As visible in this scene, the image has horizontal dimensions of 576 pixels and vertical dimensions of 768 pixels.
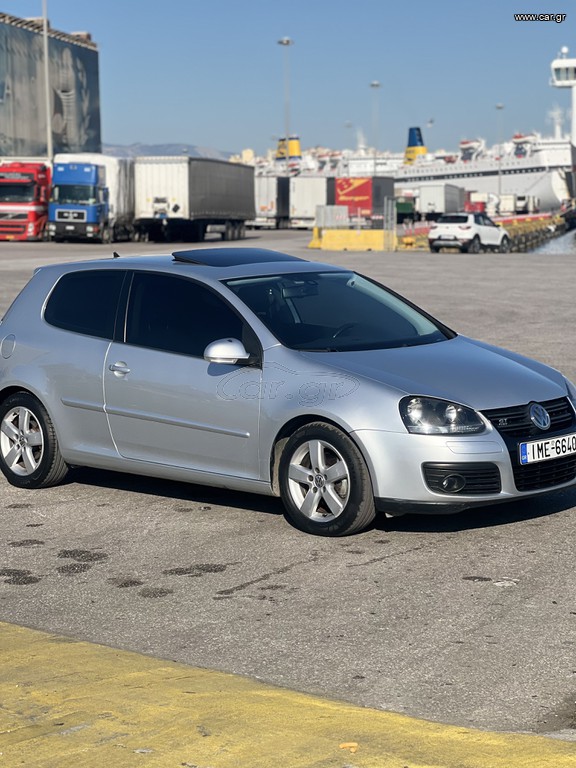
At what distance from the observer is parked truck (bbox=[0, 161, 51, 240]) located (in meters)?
50.1

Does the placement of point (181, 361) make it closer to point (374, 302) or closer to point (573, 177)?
point (374, 302)

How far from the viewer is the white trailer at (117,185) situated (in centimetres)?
5153

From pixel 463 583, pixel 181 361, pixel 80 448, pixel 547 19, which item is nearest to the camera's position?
pixel 463 583

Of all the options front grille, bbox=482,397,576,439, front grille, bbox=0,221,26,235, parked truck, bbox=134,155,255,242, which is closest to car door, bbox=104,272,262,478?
front grille, bbox=482,397,576,439

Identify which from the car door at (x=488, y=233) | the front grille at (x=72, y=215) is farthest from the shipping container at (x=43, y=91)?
the car door at (x=488, y=233)

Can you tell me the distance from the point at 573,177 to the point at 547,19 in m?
136

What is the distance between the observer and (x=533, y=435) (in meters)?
6.80

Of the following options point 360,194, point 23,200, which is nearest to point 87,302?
point 23,200

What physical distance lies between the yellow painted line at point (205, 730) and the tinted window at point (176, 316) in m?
3.03

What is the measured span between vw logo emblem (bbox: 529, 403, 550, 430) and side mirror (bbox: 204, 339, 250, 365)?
5.23 feet

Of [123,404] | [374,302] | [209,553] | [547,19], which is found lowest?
[209,553]

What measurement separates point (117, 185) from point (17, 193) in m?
4.03

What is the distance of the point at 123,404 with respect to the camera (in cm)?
764

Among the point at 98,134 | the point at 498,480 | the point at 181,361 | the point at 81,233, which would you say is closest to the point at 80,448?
the point at 181,361
